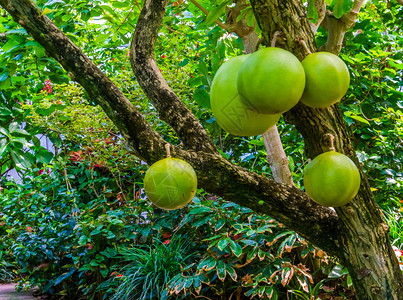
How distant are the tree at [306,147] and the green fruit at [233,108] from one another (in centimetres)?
18

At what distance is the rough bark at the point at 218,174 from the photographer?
1044 mm

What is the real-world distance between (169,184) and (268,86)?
301 mm

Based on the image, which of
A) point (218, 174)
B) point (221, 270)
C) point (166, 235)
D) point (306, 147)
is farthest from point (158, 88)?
point (166, 235)

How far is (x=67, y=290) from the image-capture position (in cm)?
369

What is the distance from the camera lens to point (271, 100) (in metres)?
0.52

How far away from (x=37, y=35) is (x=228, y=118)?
2.88ft

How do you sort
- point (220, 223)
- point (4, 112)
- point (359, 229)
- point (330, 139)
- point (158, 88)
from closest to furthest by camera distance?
1. point (330, 139)
2. point (359, 229)
3. point (158, 88)
4. point (4, 112)
5. point (220, 223)

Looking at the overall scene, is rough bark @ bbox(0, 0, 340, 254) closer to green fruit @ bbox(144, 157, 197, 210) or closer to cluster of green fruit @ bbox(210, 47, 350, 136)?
green fruit @ bbox(144, 157, 197, 210)

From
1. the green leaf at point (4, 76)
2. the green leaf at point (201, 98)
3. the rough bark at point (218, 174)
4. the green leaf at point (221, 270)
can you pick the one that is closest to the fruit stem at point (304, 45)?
the rough bark at point (218, 174)

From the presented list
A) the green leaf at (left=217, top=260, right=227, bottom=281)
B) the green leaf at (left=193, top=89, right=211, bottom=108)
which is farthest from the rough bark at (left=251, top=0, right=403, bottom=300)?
the green leaf at (left=217, top=260, right=227, bottom=281)

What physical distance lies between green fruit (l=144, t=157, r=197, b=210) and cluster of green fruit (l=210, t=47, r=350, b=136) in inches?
7.2

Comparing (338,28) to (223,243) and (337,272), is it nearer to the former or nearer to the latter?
(223,243)

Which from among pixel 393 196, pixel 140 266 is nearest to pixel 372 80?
pixel 393 196

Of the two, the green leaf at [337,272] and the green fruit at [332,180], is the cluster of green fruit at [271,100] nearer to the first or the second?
the green fruit at [332,180]
